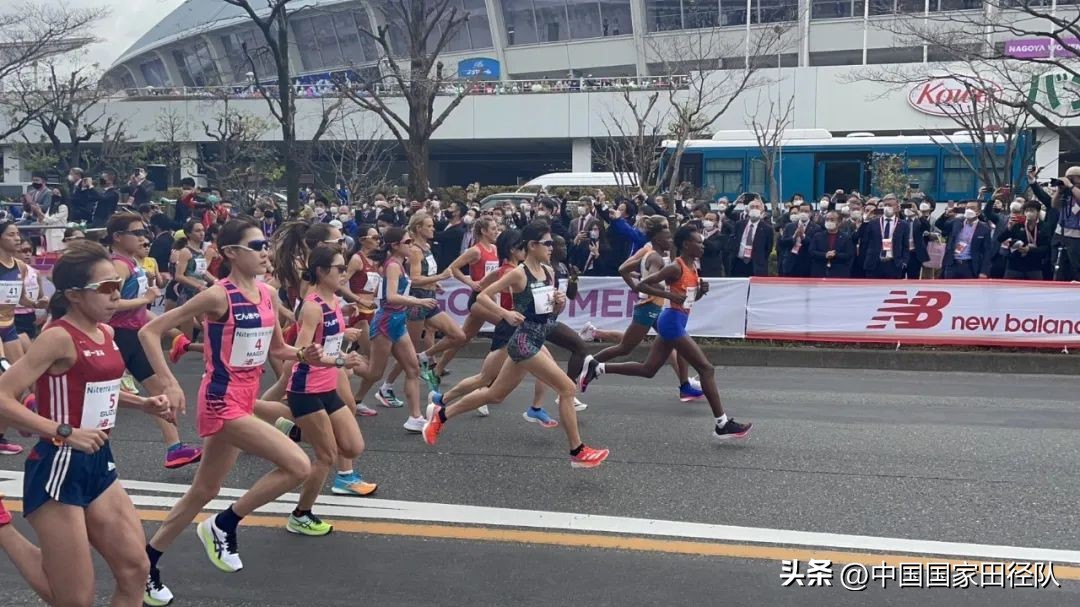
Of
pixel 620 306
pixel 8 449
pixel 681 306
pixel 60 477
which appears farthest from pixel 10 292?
pixel 620 306

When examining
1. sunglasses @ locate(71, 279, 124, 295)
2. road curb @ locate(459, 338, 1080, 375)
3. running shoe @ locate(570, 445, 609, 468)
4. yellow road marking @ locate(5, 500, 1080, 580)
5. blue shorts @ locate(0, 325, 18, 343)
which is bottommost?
road curb @ locate(459, 338, 1080, 375)

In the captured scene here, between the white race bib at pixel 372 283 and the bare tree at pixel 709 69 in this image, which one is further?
the bare tree at pixel 709 69

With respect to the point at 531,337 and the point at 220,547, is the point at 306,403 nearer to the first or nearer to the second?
the point at 220,547

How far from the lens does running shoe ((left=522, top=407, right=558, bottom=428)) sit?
28.3 ft

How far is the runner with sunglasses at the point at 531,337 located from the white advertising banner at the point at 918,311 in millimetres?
6085

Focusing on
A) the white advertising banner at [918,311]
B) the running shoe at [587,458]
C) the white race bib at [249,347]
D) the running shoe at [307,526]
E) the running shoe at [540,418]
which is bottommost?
the white advertising banner at [918,311]

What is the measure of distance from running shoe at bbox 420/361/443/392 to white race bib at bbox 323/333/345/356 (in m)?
3.25

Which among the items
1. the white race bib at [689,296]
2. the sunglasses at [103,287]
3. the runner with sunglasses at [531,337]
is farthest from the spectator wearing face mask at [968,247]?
the sunglasses at [103,287]

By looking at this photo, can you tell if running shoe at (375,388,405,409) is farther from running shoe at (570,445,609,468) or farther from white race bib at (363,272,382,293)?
running shoe at (570,445,609,468)

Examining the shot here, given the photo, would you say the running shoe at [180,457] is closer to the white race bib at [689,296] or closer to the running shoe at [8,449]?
the running shoe at [8,449]

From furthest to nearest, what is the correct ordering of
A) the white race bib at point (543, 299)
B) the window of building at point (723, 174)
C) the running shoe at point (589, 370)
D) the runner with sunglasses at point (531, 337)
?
the window of building at point (723, 174), the running shoe at point (589, 370), the white race bib at point (543, 299), the runner with sunglasses at point (531, 337)

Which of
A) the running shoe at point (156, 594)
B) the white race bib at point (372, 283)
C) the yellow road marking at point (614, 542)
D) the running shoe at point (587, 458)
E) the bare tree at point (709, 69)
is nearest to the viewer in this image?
the running shoe at point (156, 594)

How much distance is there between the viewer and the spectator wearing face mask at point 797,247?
1488cm

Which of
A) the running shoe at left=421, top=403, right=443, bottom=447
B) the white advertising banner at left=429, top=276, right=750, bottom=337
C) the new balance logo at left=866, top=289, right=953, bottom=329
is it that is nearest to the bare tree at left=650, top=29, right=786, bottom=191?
the white advertising banner at left=429, top=276, right=750, bottom=337
